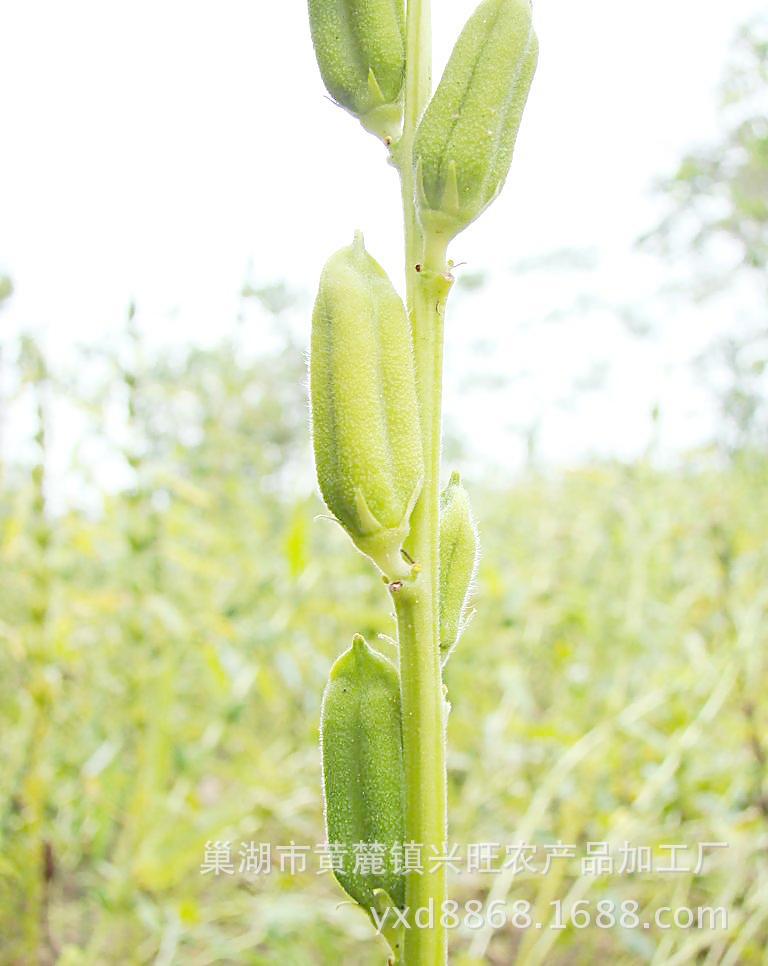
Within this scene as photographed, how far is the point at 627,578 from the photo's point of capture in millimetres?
2068

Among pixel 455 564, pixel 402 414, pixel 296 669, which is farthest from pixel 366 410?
pixel 296 669

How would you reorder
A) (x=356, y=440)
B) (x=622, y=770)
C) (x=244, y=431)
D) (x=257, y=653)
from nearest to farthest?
(x=356, y=440)
(x=257, y=653)
(x=622, y=770)
(x=244, y=431)

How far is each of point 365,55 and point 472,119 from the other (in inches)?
4.4

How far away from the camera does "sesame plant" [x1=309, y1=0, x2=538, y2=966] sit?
26.7 inches

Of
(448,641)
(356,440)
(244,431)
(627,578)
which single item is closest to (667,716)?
(627,578)

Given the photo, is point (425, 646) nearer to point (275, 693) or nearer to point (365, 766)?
point (365, 766)

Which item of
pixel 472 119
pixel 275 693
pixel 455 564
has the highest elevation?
Answer: pixel 472 119

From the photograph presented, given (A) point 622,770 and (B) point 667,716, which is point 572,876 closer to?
(A) point 622,770

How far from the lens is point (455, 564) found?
30.3 inches

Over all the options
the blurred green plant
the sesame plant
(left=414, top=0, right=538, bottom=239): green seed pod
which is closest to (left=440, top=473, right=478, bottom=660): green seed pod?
the sesame plant

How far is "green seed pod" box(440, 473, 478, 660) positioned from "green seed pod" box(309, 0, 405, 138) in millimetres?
301

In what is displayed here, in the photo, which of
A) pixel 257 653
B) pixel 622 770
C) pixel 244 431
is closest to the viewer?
pixel 257 653

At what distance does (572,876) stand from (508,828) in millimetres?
148

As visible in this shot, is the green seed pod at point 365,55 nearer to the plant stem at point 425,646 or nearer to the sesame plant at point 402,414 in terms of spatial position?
the sesame plant at point 402,414
